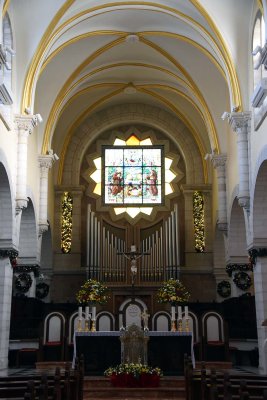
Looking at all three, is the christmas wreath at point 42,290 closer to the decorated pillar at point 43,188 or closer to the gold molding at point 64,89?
the decorated pillar at point 43,188

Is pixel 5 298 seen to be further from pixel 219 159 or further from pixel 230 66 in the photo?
pixel 219 159

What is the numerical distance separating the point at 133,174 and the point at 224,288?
608 centimetres

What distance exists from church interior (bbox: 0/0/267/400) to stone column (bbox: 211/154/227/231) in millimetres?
50

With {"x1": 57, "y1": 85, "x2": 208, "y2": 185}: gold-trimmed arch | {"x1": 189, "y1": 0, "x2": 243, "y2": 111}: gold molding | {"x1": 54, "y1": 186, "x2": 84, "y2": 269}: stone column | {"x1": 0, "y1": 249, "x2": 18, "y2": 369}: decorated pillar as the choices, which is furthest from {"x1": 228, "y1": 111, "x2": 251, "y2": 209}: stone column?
{"x1": 54, "y1": 186, "x2": 84, "y2": 269}: stone column

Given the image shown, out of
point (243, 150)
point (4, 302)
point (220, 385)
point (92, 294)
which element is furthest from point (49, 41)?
point (220, 385)

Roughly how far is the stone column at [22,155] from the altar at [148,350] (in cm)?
391

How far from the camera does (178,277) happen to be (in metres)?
23.2

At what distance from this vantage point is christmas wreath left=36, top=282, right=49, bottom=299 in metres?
23.2

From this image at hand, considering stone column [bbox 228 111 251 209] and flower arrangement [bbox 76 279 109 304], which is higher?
stone column [bbox 228 111 251 209]

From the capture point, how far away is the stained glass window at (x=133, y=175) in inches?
1003

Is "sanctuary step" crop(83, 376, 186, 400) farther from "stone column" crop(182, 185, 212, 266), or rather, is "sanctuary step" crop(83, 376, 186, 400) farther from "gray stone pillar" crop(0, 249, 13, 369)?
"stone column" crop(182, 185, 212, 266)

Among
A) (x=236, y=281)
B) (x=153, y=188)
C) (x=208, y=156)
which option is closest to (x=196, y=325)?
(x=236, y=281)

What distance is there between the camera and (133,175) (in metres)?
25.8

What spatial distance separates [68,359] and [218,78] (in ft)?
34.7
